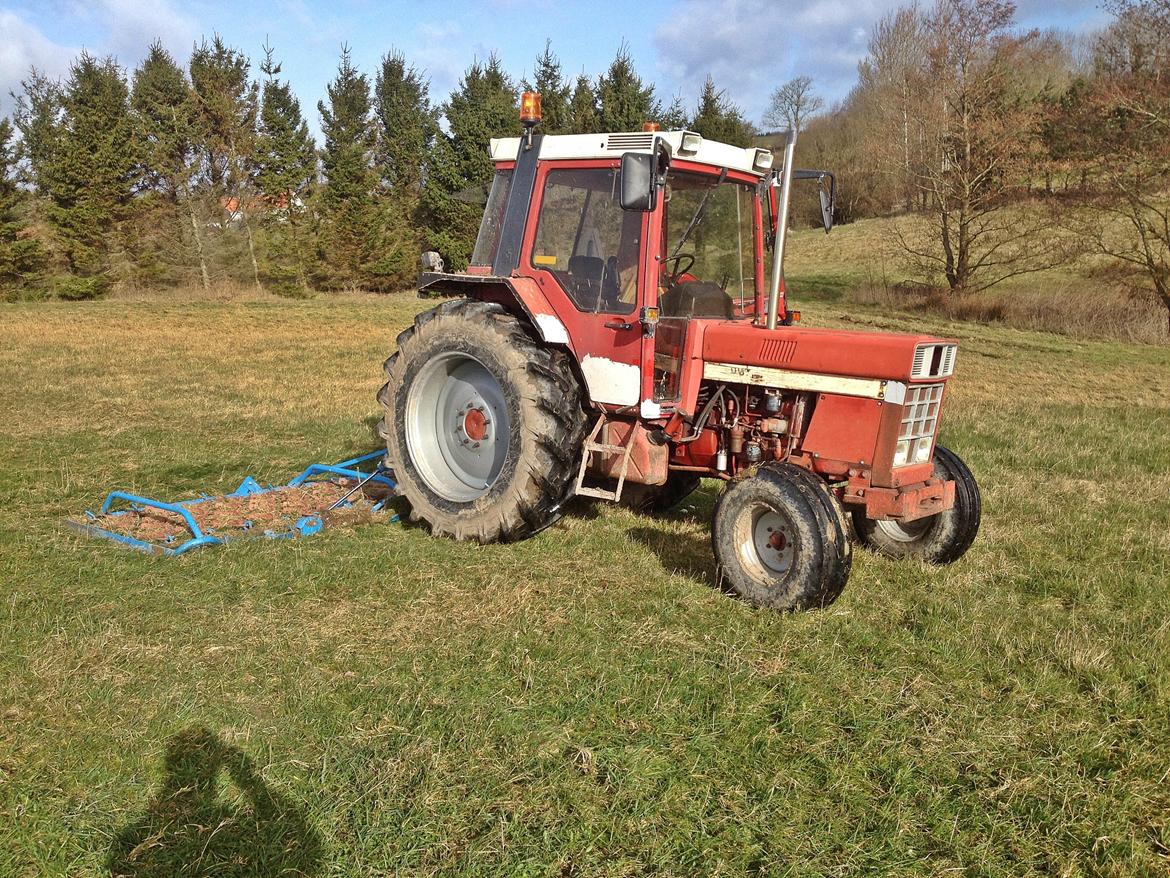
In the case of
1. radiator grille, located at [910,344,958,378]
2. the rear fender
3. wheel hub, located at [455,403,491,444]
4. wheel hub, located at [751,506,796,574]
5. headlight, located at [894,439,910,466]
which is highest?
the rear fender

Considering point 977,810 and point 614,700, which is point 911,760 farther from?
point 614,700

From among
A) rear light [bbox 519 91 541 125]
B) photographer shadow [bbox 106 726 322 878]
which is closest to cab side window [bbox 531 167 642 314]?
rear light [bbox 519 91 541 125]

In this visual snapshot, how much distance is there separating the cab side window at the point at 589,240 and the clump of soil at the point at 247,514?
216 centimetres

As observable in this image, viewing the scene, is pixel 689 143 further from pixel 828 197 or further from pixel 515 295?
pixel 515 295

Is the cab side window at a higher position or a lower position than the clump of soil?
higher

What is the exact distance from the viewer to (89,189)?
1083 inches

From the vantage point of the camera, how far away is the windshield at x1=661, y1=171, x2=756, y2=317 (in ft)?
17.0

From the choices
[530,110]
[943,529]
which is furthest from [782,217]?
[943,529]

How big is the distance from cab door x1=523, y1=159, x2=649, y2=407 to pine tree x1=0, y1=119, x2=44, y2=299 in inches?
1075

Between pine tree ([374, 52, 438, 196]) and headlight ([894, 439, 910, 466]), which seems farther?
pine tree ([374, 52, 438, 196])

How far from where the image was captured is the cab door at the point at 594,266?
200 inches

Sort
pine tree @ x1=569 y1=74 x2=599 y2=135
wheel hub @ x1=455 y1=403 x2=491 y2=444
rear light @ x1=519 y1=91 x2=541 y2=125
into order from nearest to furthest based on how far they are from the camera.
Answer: rear light @ x1=519 y1=91 x2=541 y2=125
wheel hub @ x1=455 y1=403 x2=491 y2=444
pine tree @ x1=569 y1=74 x2=599 y2=135

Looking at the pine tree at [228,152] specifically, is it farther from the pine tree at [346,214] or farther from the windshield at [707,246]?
the windshield at [707,246]

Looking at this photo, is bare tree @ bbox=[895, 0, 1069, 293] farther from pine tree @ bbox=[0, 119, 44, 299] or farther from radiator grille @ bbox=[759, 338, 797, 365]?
pine tree @ bbox=[0, 119, 44, 299]
